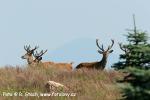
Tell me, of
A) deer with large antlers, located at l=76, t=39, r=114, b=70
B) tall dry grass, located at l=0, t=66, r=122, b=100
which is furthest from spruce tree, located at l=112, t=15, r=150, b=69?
deer with large antlers, located at l=76, t=39, r=114, b=70

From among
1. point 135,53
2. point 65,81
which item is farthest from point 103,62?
point 135,53

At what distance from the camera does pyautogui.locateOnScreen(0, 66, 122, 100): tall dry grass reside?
1509cm

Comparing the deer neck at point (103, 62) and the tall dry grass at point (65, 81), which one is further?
the deer neck at point (103, 62)

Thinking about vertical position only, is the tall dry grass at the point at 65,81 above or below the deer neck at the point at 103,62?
below

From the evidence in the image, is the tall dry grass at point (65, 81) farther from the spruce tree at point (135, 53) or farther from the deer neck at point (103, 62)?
the deer neck at point (103, 62)

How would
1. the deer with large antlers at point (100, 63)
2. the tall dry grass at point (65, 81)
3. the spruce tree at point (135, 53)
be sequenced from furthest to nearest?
1. the deer with large antlers at point (100, 63)
2. the tall dry grass at point (65, 81)
3. the spruce tree at point (135, 53)

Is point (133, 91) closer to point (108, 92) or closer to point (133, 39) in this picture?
point (133, 39)


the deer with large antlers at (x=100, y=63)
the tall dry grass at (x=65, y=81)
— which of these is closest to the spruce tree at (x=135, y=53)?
the tall dry grass at (x=65, y=81)

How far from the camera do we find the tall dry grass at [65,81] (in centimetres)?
1509

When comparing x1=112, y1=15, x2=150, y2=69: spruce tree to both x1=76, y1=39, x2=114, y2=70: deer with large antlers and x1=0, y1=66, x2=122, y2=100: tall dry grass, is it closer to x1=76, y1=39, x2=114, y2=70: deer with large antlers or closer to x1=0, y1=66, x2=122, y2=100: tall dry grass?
x1=0, y1=66, x2=122, y2=100: tall dry grass

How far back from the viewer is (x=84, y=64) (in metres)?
29.8

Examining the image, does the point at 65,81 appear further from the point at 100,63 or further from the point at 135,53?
the point at 100,63

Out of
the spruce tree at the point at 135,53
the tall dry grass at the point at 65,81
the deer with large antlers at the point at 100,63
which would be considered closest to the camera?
the spruce tree at the point at 135,53

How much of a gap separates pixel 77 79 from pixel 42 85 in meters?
1.78
